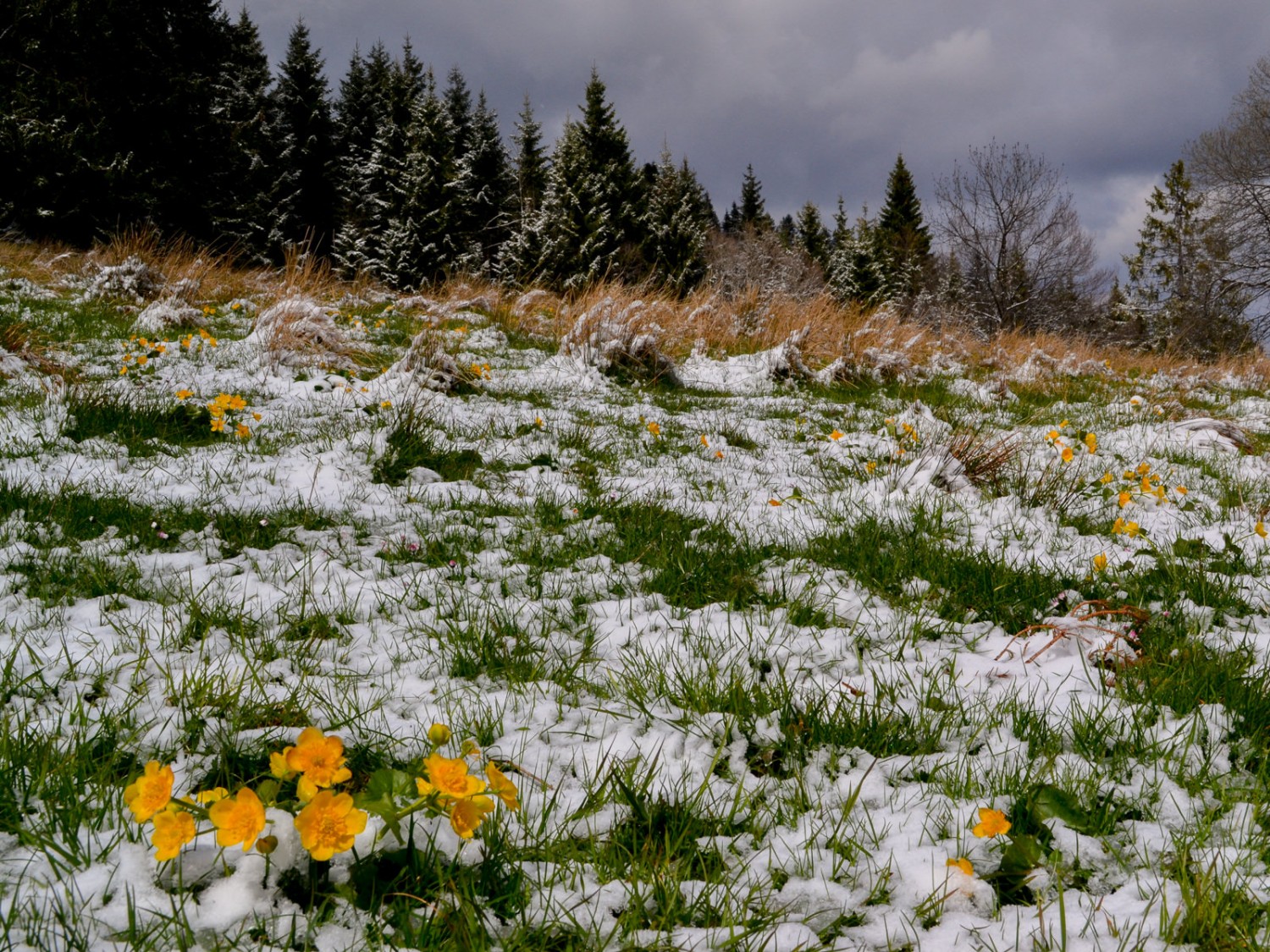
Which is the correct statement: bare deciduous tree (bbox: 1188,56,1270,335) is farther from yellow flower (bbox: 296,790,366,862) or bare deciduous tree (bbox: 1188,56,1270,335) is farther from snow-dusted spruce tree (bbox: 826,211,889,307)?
yellow flower (bbox: 296,790,366,862)

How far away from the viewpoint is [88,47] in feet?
57.1

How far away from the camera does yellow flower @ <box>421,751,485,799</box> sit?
0.99m

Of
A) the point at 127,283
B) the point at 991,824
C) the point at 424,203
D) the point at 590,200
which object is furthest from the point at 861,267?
the point at 991,824

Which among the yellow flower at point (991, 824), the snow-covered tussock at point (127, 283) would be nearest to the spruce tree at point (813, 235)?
the snow-covered tussock at point (127, 283)

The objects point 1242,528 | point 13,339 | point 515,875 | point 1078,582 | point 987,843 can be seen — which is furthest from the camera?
point 13,339

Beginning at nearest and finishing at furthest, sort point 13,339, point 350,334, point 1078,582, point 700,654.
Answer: point 700,654
point 1078,582
point 13,339
point 350,334

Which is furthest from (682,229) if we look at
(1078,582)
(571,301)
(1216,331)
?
(1078,582)

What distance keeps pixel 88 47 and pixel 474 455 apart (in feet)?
73.2

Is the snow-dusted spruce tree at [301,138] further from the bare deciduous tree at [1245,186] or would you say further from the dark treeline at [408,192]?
the bare deciduous tree at [1245,186]

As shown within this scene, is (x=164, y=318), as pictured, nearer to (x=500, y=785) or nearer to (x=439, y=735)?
(x=439, y=735)

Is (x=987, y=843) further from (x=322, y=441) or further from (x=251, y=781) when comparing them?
(x=322, y=441)

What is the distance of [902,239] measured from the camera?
4553 cm

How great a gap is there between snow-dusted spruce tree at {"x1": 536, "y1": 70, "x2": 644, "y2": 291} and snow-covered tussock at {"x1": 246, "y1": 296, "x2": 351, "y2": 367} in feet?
75.6

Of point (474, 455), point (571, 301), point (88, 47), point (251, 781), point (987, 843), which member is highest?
A: point (88, 47)
